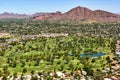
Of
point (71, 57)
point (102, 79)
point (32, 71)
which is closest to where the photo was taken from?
point (102, 79)

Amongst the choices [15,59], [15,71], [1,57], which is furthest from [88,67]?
[1,57]

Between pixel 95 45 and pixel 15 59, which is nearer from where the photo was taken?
pixel 15 59

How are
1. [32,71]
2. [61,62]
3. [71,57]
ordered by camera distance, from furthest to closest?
[71,57], [61,62], [32,71]

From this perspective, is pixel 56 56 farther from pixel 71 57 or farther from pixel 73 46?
pixel 73 46

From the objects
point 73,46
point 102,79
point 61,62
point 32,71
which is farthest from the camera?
point 73,46

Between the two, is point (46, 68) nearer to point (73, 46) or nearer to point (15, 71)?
point (15, 71)

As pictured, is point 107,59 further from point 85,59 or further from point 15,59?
point 15,59

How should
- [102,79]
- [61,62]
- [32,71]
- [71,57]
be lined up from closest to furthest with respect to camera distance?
1. [102,79]
2. [32,71]
3. [61,62]
4. [71,57]

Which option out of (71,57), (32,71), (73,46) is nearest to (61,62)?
(71,57)

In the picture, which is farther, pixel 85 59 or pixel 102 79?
pixel 85 59
